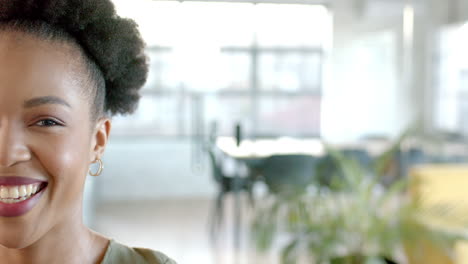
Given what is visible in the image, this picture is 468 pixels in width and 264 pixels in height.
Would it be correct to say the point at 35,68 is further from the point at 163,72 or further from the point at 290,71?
the point at 290,71

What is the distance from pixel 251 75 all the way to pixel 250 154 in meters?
0.50

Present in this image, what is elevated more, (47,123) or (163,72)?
(163,72)

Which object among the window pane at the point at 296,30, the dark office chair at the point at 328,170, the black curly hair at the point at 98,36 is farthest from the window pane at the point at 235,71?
the black curly hair at the point at 98,36

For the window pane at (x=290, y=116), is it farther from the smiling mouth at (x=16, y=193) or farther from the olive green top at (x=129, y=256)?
the smiling mouth at (x=16, y=193)

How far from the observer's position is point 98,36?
561 mm

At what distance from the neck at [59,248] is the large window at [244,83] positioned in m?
2.40

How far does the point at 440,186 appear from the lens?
266 centimetres

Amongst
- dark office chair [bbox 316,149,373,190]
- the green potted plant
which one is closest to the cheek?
the green potted plant

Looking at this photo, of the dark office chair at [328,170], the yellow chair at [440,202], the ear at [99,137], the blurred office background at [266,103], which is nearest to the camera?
the ear at [99,137]

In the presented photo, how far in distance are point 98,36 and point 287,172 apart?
8.43 ft

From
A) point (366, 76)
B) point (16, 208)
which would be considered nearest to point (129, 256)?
point (16, 208)

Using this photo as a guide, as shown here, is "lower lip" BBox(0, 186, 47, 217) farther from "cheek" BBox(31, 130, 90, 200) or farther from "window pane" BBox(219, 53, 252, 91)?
"window pane" BBox(219, 53, 252, 91)

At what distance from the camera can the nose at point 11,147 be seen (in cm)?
49

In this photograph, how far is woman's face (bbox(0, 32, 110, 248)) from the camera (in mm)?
497
